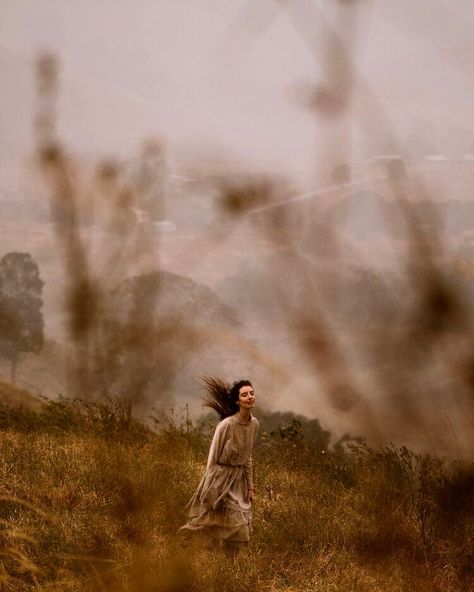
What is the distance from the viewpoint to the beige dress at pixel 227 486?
5.55 metres

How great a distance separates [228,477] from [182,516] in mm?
4879

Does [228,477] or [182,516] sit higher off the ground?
[182,516]

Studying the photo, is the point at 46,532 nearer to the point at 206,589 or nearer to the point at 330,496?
the point at 206,589

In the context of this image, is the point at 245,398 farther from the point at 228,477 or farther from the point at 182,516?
the point at 182,516

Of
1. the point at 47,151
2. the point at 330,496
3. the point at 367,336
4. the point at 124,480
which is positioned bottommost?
the point at 330,496

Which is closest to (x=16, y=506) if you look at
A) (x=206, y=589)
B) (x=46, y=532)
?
(x=46, y=532)

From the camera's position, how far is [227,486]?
5625mm

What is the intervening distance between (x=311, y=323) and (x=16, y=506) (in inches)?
244

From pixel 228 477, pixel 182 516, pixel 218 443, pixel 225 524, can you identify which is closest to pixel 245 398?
pixel 218 443

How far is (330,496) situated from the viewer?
805 cm

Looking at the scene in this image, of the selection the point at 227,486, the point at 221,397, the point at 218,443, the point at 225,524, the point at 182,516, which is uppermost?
the point at 182,516

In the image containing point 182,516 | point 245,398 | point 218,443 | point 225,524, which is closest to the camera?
point 182,516

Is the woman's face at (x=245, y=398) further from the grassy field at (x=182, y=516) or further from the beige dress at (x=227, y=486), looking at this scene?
the grassy field at (x=182, y=516)

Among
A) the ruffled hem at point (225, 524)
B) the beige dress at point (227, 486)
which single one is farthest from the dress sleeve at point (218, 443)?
the ruffled hem at point (225, 524)
